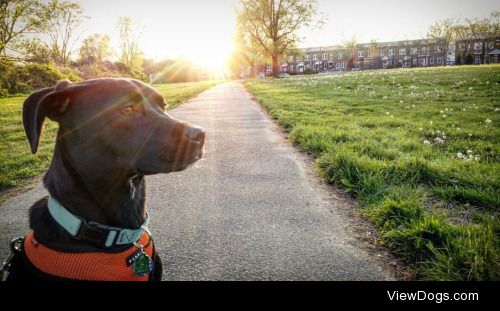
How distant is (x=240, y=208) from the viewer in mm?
3955

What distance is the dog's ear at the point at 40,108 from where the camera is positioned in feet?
6.58

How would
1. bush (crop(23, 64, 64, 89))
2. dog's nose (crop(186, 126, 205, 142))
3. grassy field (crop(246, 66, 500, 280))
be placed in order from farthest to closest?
bush (crop(23, 64, 64, 89)), grassy field (crop(246, 66, 500, 280)), dog's nose (crop(186, 126, 205, 142))

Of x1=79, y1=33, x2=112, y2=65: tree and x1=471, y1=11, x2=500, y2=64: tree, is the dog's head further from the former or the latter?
x1=471, y1=11, x2=500, y2=64: tree

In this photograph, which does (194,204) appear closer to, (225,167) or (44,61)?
(225,167)

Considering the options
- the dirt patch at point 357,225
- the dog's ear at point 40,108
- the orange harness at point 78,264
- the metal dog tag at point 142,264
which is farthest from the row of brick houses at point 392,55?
the orange harness at point 78,264

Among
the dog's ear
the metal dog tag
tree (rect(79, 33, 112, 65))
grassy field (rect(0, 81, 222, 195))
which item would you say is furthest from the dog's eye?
tree (rect(79, 33, 112, 65))

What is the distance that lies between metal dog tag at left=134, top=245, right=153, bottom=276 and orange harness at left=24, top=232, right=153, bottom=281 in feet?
0.15

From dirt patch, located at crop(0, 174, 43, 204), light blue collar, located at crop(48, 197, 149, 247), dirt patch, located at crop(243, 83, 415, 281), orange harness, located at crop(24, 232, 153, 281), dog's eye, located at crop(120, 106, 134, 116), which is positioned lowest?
dirt patch, located at crop(243, 83, 415, 281)

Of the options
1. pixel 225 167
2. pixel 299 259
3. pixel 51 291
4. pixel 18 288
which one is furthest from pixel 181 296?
pixel 225 167

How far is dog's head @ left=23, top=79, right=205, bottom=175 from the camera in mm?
2049

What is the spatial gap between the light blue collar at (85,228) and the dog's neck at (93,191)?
3.2 inches

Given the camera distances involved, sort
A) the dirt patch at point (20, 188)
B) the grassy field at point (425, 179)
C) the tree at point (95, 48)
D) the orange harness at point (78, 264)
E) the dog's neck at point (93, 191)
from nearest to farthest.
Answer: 1. the orange harness at point (78, 264)
2. the dog's neck at point (93, 191)
3. the grassy field at point (425, 179)
4. the dirt patch at point (20, 188)
5. the tree at point (95, 48)

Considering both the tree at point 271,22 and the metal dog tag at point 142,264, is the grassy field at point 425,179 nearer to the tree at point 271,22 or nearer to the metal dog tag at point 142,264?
the metal dog tag at point 142,264

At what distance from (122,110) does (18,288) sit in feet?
4.20
